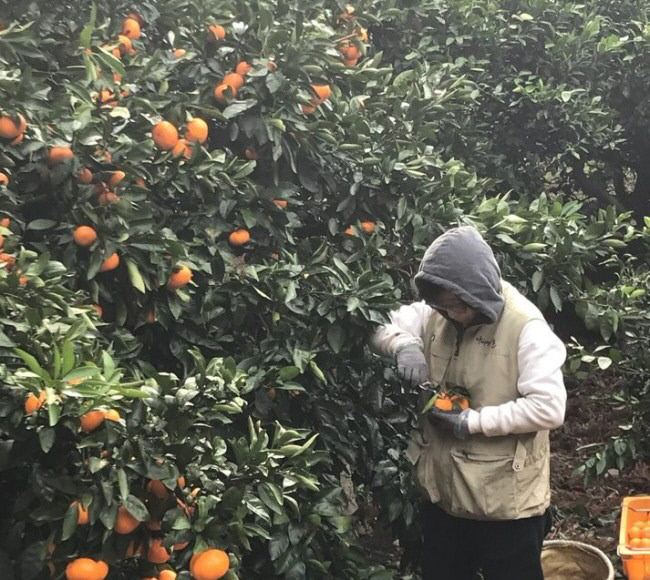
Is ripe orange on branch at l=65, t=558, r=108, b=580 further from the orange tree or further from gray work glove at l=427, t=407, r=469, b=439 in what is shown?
gray work glove at l=427, t=407, r=469, b=439

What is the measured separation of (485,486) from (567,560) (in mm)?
1259

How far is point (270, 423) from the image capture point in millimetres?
2412

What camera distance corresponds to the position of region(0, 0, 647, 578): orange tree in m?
1.69

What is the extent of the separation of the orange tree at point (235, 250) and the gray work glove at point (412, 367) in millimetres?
158

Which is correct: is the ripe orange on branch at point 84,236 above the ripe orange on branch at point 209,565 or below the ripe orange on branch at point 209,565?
above

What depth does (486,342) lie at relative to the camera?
7.36ft

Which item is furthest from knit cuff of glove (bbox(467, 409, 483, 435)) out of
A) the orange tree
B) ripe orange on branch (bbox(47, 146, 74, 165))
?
ripe orange on branch (bbox(47, 146, 74, 165))

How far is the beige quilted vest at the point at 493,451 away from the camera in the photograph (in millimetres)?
2211

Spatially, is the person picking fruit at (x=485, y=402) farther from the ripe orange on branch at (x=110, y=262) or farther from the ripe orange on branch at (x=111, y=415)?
the ripe orange on branch at (x=111, y=415)

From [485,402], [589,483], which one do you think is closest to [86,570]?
[485,402]

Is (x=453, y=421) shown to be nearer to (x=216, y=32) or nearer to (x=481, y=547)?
(x=481, y=547)

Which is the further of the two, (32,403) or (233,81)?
(233,81)

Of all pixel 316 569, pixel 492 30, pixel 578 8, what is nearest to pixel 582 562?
pixel 316 569

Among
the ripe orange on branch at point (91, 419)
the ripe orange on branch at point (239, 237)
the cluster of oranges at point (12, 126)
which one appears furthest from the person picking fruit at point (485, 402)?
the cluster of oranges at point (12, 126)
